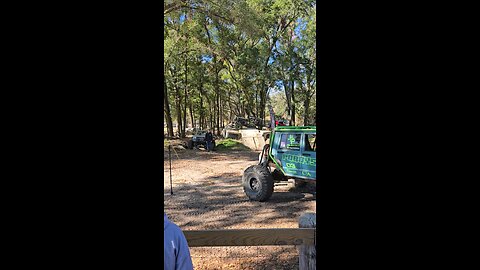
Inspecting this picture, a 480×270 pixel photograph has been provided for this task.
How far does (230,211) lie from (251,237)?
4.82m

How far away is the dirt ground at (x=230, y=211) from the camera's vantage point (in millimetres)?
4418

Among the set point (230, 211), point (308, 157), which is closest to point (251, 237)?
point (230, 211)

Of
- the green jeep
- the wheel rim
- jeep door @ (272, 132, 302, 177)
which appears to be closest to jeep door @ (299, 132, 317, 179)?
the green jeep

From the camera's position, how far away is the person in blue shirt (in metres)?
1.38

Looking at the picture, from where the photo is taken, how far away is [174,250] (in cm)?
141

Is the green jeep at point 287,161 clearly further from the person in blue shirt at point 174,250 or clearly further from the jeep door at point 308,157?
the person in blue shirt at point 174,250

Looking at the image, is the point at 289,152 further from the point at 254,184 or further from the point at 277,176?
the point at 254,184

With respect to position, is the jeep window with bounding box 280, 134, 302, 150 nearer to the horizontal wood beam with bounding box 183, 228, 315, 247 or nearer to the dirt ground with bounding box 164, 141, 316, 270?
the dirt ground with bounding box 164, 141, 316, 270

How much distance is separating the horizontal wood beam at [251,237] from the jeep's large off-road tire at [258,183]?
201 inches
